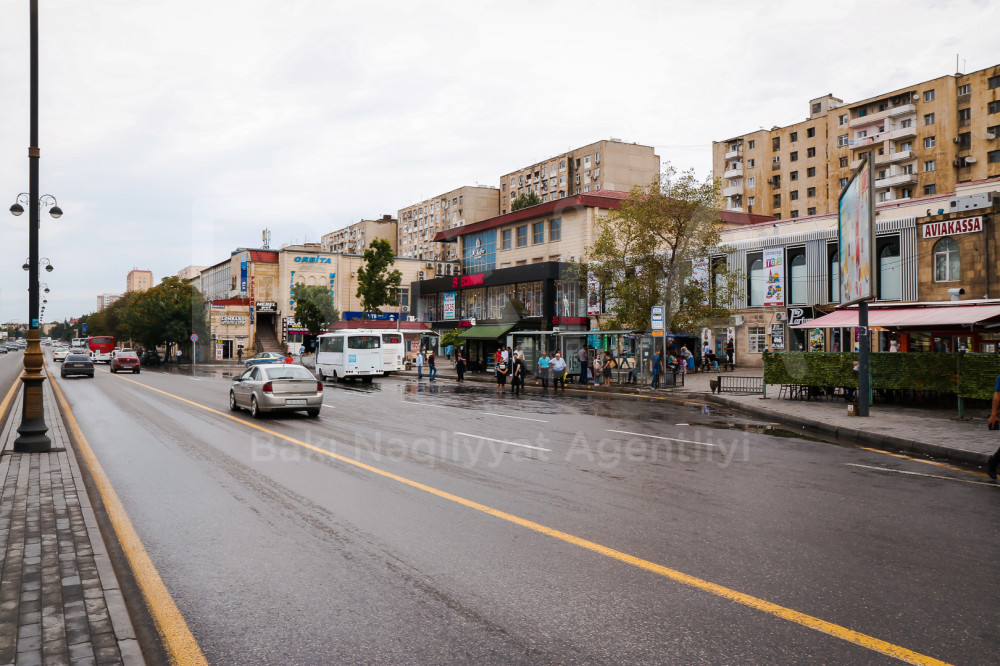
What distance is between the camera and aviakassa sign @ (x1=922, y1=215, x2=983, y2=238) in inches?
1122

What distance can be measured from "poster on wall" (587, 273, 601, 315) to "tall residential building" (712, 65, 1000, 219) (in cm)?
2540

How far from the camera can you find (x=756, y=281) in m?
38.2

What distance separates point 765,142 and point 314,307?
5497 cm

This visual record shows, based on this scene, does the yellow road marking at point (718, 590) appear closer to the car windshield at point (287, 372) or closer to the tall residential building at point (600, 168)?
the car windshield at point (287, 372)

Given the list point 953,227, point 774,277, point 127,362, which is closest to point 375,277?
point 127,362

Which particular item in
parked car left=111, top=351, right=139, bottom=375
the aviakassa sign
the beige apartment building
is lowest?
parked car left=111, top=351, right=139, bottom=375

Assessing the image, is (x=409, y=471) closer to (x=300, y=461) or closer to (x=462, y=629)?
(x=300, y=461)

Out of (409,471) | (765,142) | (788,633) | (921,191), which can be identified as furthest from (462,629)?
(765,142)

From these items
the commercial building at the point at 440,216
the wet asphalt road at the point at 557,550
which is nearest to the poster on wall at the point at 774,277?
the wet asphalt road at the point at 557,550

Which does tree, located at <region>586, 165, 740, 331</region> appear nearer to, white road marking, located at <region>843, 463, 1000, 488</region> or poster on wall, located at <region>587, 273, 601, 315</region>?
poster on wall, located at <region>587, 273, 601, 315</region>

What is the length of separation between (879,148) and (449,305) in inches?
1809

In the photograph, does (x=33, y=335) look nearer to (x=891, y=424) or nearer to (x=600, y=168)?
(x=891, y=424)

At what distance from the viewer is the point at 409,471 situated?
30.2ft

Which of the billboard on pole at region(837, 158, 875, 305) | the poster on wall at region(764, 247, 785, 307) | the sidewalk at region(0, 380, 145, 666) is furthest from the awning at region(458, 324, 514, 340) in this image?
the sidewalk at region(0, 380, 145, 666)
